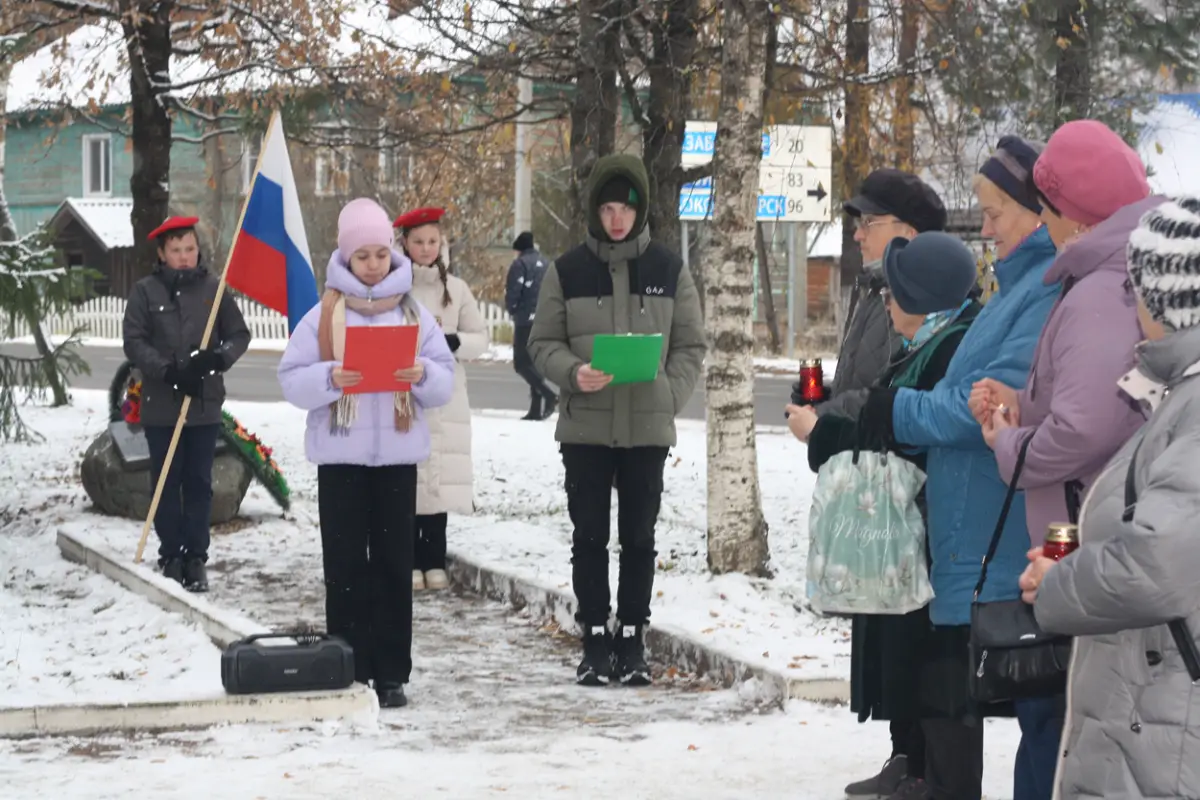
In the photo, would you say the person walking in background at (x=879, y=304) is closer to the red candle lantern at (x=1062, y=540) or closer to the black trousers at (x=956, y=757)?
the black trousers at (x=956, y=757)

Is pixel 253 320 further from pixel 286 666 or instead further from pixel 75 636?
pixel 286 666

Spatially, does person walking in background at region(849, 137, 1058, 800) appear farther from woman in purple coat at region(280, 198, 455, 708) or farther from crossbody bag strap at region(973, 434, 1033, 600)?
woman in purple coat at region(280, 198, 455, 708)

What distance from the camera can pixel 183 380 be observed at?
9867 millimetres

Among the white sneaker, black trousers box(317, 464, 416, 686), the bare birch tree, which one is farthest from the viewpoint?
the white sneaker

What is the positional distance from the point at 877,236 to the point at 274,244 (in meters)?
4.73

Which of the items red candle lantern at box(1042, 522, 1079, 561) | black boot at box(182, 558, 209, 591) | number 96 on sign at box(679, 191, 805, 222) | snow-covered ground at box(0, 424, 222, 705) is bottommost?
snow-covered ground at box(0, 424, 222, 705)

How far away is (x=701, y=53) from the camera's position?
41.1 feet

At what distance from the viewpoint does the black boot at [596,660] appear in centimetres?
793

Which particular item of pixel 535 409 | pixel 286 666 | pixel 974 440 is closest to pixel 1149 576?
pixel 974 440

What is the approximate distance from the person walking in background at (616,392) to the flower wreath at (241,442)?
485 cm

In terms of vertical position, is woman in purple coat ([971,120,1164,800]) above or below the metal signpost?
below

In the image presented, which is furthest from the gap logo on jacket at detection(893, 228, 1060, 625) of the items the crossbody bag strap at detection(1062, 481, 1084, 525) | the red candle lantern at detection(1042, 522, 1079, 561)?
the red candle lantern at detection(1042, 522, 1079, 561)

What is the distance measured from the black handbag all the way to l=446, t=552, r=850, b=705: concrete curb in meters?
2.83

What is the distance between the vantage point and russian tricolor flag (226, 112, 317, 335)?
9.95m
